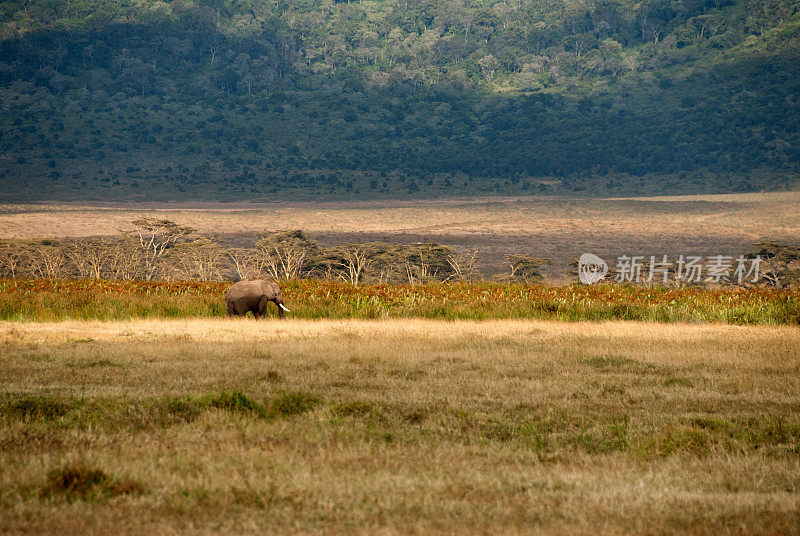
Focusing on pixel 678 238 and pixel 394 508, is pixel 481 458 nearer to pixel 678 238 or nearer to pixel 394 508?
pixel 394 508

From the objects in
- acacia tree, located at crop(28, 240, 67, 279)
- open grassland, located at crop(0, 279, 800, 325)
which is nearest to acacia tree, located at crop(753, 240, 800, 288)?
open grassland, located at crop(0, 279, 800, 325)

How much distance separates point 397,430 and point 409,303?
47.3 ft

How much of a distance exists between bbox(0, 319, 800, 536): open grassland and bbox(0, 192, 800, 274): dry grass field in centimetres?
5906

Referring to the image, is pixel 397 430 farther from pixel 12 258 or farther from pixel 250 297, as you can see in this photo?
pixel 12 258

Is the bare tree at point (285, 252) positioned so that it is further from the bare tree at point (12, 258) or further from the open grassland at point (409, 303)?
the open grassland at point (409, 303)

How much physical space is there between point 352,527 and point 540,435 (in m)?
3.40

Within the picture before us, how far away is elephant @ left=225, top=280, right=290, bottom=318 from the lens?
66.8 feet

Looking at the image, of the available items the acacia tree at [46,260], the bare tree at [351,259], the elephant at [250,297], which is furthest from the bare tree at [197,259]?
the elephant at [250,297]

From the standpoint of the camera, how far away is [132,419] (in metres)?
8.73

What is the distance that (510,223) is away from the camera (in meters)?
107

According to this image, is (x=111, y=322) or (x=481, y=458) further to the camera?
(x=111, y=322)

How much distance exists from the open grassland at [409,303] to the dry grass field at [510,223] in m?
47.1

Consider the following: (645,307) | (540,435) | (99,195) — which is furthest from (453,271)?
(99,195)

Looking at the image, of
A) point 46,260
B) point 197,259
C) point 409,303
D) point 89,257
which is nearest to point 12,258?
point 46,260
